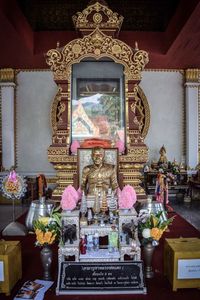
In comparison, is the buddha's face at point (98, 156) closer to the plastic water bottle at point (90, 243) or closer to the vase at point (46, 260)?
the plastic water bottle at point (90, 243)

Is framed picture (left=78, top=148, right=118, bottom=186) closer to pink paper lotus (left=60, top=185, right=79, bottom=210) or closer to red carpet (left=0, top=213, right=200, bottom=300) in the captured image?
red carpet (left=0, top=213, right=200, bottom=300)

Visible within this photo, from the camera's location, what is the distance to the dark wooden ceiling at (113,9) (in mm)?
7613

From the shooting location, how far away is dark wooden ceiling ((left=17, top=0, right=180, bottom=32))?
25.0ft

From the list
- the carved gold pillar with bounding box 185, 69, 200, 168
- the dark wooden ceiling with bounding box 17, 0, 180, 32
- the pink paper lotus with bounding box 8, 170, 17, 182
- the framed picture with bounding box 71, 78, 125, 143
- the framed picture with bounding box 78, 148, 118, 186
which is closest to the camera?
the pink paper lotus with bounding box 8, 170, 17, 182

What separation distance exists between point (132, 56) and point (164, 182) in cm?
236

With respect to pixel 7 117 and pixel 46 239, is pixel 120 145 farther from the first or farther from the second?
pixel 7 117

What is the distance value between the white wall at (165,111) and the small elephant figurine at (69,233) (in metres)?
5.49

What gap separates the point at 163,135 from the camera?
8.42m

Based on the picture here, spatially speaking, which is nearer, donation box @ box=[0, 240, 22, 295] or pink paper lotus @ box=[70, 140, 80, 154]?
donation box @ box=[0, 240, 22, 295]

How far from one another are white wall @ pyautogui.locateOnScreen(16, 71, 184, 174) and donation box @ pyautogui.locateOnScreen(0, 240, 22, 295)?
5.42 metres

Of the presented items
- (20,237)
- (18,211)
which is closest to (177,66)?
(18,211)

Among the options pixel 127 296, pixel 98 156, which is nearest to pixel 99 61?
pixel 98 156

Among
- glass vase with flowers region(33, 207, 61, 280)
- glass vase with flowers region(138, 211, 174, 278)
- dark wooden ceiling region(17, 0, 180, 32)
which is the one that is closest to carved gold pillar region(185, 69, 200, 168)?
dark wooden ceiling region(17, 0, 180, 32)

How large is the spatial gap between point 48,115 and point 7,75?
4.53 feet
